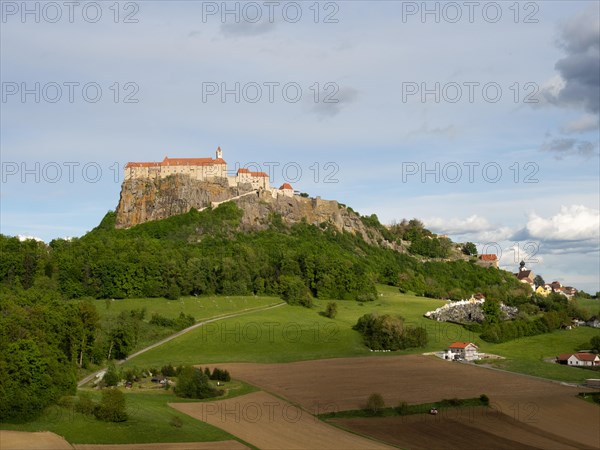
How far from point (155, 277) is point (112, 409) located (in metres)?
75.5

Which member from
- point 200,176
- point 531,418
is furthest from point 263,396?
point 200,176

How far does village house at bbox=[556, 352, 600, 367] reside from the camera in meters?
90.7

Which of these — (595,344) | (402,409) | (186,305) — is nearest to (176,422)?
(402,409)

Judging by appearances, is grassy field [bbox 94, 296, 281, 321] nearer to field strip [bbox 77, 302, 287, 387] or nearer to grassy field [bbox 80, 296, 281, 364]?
grassy field [bbox 80, 296, 281, 364]

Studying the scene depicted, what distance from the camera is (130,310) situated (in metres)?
114

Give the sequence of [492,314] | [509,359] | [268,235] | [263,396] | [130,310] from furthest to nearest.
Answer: [268,235] < [492,314] < [130,310] < [509,359] < [263,396]

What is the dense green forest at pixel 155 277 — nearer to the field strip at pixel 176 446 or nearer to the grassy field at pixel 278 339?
the grassy field at pixel 278 339

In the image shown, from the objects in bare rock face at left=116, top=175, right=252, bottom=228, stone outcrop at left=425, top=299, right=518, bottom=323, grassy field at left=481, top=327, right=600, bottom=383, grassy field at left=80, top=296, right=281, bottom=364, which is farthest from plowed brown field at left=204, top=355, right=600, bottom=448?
bare rock face at left=116, top=175, right=252, bottom=228

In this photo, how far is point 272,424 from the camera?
56594 millimetres

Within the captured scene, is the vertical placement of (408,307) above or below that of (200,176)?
below

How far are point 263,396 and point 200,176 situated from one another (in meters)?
117

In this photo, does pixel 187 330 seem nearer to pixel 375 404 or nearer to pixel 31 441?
pixel 375 404

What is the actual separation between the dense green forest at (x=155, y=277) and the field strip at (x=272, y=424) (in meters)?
13.2

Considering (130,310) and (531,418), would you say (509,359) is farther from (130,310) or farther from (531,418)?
(130,310)
